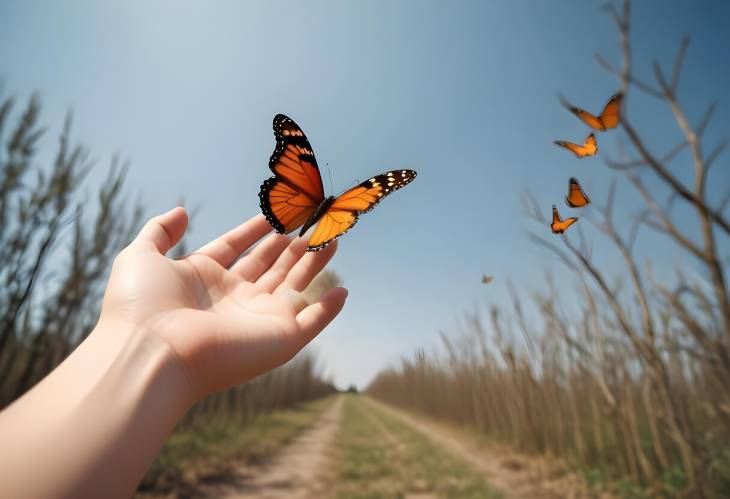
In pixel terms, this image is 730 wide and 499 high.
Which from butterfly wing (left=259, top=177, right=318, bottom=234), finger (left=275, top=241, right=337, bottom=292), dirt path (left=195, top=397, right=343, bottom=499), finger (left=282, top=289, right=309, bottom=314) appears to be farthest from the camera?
dirt path (left=195, top=397, right=343, bottom=499)

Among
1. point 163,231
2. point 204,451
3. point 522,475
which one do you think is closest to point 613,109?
point 163,231

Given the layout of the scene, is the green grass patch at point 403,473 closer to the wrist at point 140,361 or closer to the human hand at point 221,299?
the human hand at point 221,299

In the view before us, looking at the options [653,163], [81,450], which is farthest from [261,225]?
[653,163]

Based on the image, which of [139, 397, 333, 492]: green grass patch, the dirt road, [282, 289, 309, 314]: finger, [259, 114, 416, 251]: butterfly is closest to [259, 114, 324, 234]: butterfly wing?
[259, 114, 416, 251]: butterfly

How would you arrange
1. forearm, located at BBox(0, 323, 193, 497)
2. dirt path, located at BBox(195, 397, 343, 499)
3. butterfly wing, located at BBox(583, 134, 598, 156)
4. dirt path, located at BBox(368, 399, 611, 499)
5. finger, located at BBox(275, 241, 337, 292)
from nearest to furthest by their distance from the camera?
forearm, located at BBox(0, 323, 193, 497)
butterfly wing, located at BBox(583, 134, 598, 156)
finger, located at BBox(275, 241, 337, 292)
dirt path, located at BBox(195, 397, 343, 499)
dirt path, located at BBox(368, 399, 611, 499)

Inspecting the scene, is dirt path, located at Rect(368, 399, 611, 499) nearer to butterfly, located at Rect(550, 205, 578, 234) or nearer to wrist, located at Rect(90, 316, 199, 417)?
Answer: butterfly, located at Rect(550, 205, 578, 234)

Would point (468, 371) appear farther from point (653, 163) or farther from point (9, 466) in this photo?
point (9, 466)
